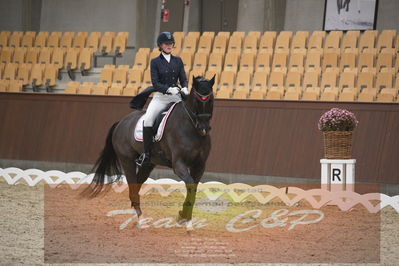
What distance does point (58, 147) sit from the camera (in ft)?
40.2

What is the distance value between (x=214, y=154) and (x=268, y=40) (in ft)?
14.7

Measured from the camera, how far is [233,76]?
43.1 feet

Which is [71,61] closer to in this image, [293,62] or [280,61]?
[280,61]

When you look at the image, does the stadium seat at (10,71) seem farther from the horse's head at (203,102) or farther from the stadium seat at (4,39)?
the horse's head at (203,102)

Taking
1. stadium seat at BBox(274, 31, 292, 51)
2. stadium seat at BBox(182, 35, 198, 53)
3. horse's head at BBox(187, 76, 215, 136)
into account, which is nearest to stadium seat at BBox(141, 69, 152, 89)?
stadium seat at BBox(182, 35, 198, 53)

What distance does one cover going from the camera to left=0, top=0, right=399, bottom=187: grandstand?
10.2 m

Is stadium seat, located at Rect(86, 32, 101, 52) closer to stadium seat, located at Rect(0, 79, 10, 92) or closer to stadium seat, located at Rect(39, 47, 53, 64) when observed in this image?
stadium seat, located at Rect(39, 47, 53, 64)

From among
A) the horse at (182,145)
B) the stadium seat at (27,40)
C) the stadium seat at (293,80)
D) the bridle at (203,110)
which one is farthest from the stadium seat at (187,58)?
the bridle at (203,110)

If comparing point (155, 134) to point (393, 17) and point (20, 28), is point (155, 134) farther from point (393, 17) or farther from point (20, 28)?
point (20, 28)

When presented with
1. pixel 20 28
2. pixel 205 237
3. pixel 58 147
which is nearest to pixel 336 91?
pixel 58 147

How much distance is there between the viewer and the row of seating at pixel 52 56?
16453 millimetres

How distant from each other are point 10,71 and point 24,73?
36 cm

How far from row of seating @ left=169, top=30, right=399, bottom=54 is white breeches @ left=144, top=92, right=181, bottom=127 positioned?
21.8ft

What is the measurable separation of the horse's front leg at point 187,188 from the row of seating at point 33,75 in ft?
31.1
